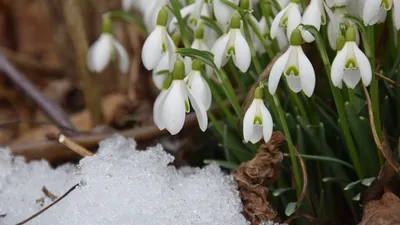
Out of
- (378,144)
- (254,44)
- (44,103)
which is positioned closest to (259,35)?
(254,44)

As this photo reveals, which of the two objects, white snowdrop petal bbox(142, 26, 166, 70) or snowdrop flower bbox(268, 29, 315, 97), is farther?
white snowdrop petal bbox(142, 26, 166, 70)

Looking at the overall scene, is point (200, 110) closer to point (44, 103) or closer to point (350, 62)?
point (350, 62)

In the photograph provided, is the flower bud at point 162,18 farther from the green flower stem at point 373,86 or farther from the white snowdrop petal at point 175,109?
the green flower stem at point 373,86

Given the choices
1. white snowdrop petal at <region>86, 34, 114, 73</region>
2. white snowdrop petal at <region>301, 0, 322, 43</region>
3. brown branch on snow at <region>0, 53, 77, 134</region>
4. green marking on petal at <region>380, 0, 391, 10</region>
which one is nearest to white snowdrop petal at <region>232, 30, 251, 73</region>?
white snowdrop petal at <region>301, 0, 322, 43</region>

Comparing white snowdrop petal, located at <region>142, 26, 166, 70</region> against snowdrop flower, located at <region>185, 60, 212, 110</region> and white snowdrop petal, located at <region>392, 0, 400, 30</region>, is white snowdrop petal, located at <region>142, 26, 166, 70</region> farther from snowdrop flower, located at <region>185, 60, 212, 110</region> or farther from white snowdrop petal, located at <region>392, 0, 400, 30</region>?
white snowdrop petal, located at <region>392, 0, 400, 30</region>

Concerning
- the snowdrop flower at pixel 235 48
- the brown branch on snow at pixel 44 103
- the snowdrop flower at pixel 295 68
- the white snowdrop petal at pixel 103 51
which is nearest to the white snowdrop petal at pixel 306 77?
the snowdrop flower at pixel 295 68

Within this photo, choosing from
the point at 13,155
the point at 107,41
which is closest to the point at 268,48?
the point at 107,41
